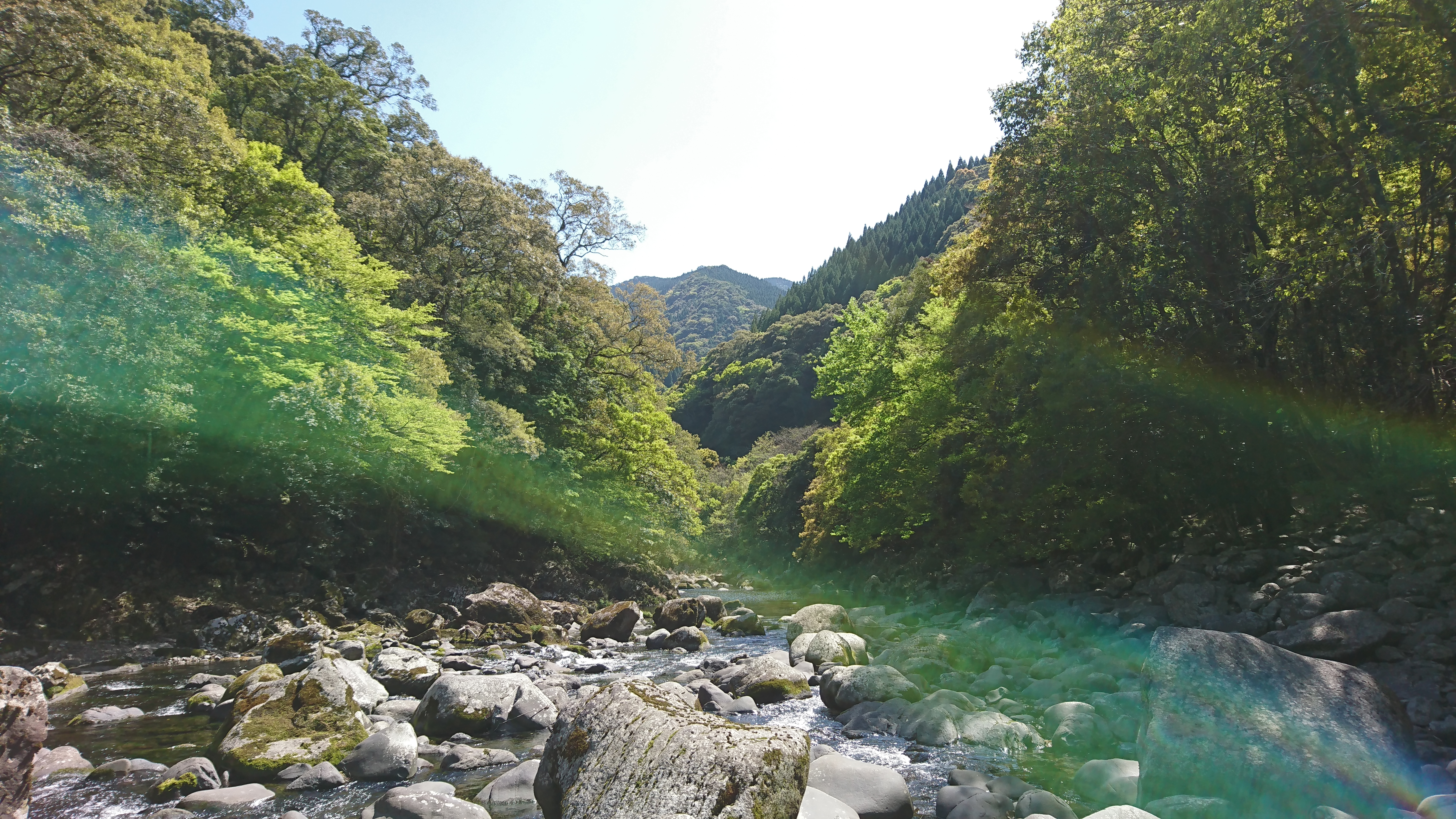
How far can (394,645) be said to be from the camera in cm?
1881

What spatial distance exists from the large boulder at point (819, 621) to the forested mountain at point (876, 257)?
3728 inches

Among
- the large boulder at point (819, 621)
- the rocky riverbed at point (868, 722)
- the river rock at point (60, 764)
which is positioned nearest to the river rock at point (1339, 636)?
the rocky riverbed at point (868, 722)

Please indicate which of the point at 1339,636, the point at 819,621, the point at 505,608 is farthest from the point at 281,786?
the point at 505,608

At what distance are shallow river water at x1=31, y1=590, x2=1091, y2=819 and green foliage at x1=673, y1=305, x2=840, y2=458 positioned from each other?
8845 centimetres

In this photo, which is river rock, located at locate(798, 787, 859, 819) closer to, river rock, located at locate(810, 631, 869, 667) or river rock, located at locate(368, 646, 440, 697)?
river rock, located at locate(810, 631, 869, 667)

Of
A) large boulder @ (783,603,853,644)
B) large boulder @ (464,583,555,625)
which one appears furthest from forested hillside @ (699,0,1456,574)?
large boulder @ (464,583,555,625)

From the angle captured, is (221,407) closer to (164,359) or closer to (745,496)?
(164,359)

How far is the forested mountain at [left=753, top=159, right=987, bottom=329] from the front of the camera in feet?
402

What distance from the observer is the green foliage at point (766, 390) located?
109 m

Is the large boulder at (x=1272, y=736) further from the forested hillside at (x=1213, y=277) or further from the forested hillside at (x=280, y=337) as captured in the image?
the forested hillside at (x=280, y=337)

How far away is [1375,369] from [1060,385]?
5.67m

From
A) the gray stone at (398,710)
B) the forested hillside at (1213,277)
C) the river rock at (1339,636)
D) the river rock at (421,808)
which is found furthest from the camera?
the forested hillside at (1213,277)

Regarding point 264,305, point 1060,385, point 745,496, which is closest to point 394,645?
point 264,305

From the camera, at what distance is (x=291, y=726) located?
9.18 m
